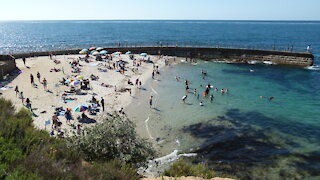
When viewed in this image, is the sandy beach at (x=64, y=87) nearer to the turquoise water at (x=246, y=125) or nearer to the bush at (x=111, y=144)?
the turquoise water at (x=246, y=125)

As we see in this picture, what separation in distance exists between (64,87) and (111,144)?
65.1 ft

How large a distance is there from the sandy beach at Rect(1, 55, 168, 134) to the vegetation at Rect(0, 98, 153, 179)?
5427 millimetres

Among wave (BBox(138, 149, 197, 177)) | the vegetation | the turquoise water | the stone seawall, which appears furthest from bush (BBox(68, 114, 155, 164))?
the stone seawall

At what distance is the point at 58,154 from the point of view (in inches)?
371

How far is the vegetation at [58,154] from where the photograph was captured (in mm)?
7594

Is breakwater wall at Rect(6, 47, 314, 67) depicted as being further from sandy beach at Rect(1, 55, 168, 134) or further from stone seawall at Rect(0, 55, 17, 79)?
stone seawall at Rect(0, 55, 17, 79)

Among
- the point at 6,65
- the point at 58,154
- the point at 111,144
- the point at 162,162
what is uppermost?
the point at 6,65

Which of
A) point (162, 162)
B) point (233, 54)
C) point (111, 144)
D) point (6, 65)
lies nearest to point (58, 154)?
point (111, 144)

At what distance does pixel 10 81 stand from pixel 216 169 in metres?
26.6

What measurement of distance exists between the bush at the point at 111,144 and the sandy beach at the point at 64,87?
5925mm

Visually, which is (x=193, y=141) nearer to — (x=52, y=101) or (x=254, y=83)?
(x=52, y=101)

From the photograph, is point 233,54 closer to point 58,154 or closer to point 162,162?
point 162,162

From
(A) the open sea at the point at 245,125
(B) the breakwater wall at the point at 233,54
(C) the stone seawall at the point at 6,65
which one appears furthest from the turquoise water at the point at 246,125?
(C) the stone seawall at the point at 6,65

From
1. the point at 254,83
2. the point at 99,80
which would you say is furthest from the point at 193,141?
the point at 254,83
